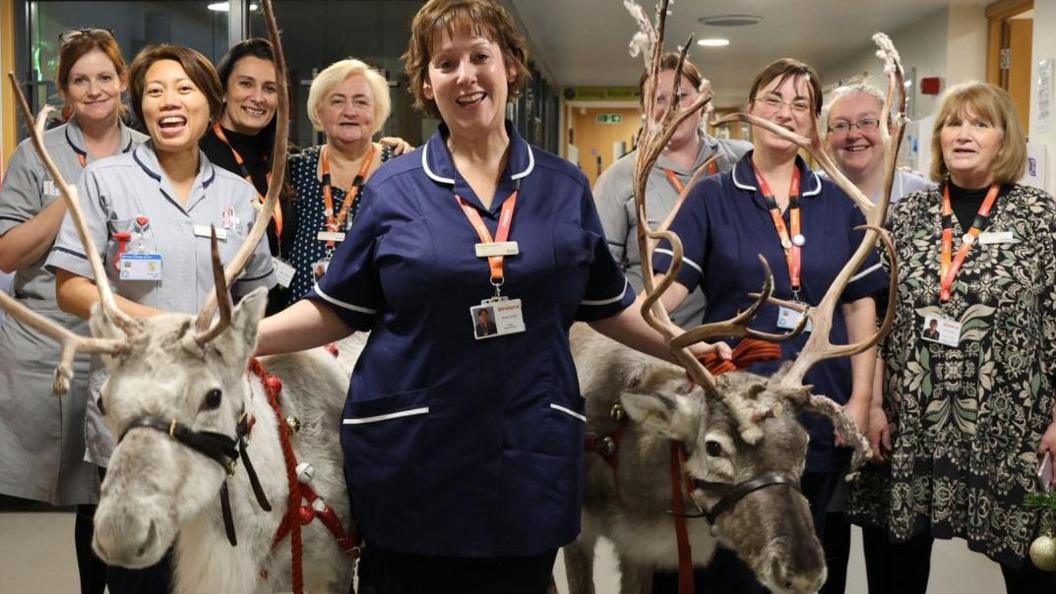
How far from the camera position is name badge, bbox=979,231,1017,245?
277cm

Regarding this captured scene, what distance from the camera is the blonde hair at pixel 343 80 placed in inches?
132

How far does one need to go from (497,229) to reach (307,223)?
1278mm

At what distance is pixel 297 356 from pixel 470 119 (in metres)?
0.72

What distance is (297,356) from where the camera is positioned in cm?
245

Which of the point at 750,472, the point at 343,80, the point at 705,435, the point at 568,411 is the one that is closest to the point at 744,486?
the point at 750,472

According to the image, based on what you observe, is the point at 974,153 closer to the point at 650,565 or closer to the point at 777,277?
the point at 777,277

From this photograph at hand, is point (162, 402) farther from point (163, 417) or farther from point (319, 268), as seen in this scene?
point (319, 268)

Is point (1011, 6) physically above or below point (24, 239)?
above

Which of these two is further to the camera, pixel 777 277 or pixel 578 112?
pixel 578 112

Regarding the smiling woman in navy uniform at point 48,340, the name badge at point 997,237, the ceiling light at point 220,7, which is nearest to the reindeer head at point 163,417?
the smiling woman in navy uniform at point 48,340

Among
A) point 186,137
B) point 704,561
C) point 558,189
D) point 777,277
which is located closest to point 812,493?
point 704,561

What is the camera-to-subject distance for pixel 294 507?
217 cm

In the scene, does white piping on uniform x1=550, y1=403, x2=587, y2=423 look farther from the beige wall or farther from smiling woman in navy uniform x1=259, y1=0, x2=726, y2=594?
the beige wall

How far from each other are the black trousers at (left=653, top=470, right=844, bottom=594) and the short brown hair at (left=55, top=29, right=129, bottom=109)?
2.08 meters
